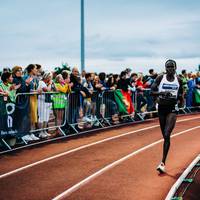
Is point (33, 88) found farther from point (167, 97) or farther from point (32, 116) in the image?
point (167, 97)

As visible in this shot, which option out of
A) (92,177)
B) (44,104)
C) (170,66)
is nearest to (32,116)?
(44,104)

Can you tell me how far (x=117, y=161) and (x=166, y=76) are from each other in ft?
7.65

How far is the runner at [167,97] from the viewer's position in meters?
8.98

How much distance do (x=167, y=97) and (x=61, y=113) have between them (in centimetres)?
595

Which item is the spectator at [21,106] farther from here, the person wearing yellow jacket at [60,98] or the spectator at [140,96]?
the spectator at [140,96]

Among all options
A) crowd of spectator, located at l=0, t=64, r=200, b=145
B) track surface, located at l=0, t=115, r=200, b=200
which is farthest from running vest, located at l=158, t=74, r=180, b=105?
crowd of spectator, located at l=0, t=64, r=200, b=145

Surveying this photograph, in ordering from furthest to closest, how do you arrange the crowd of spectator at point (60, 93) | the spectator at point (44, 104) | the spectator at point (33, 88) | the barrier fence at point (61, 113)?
1. the spectator at point (44, 104)
2. the spectator at point (33, 88)
3. the crowd of spectator at point (60, 93)
4. the barrier fence at point (61, 113)

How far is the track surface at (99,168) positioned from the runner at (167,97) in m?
0.81

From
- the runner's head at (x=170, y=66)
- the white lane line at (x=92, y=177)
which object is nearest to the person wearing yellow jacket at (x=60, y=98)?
the white lane line at (x=92, y=177)

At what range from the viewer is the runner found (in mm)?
8984

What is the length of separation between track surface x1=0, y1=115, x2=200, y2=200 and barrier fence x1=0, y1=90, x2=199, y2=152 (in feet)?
2.66

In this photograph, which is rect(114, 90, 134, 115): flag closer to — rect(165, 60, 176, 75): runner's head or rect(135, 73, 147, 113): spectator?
rect(135, 73, 147, 113): spectator

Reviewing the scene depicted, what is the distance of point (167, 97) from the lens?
29.5 feet

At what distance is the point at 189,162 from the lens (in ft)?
32.8
